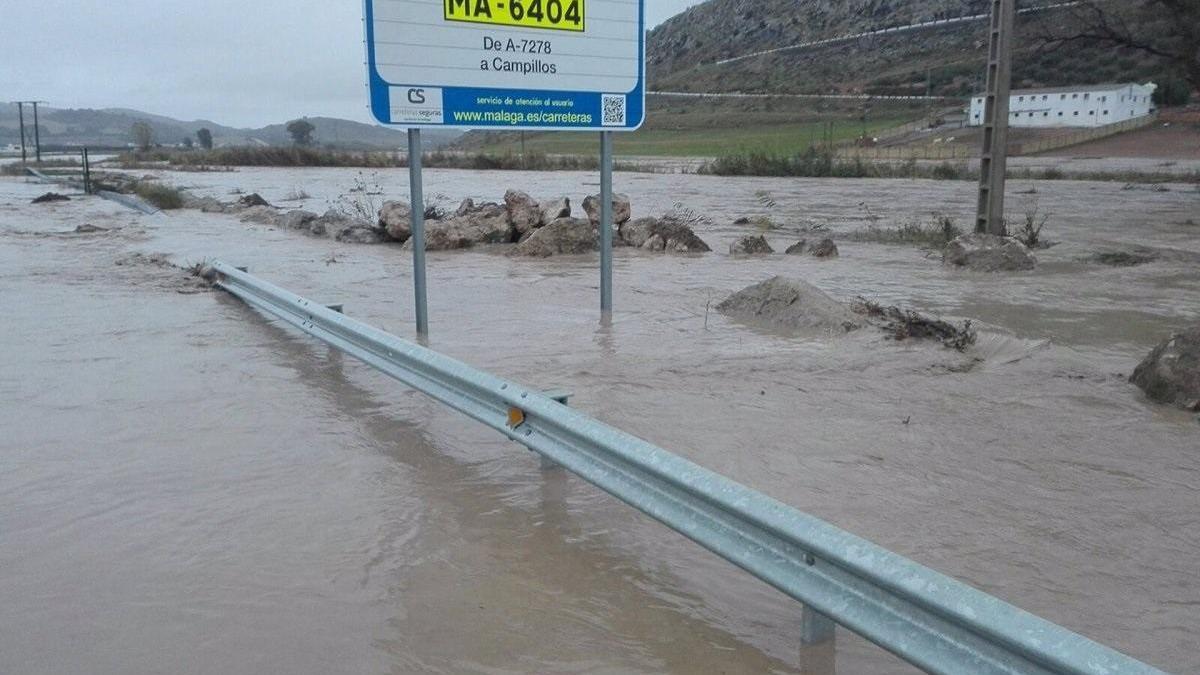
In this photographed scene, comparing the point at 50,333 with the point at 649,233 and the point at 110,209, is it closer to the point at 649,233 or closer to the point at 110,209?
the point at 649,233

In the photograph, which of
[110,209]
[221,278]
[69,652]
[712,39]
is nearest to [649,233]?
[221,278]

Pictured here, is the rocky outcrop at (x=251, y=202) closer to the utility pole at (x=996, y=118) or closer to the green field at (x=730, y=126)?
the utility pole at (x=996, y=118)

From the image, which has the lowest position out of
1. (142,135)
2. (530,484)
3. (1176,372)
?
(530,484)

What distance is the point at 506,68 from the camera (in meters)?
8.15

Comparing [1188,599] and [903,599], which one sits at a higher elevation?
[903,599]

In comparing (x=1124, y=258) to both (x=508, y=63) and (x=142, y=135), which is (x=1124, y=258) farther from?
(x=142, y=135)

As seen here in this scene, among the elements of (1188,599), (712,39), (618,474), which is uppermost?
(712,39)

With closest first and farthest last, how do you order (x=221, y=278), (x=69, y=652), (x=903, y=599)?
(x=903, y=599)
(x=69, y=652)
(x=221, y=278)

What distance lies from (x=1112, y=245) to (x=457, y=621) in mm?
14793

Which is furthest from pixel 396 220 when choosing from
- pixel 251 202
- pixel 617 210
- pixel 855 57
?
pixel 855 57

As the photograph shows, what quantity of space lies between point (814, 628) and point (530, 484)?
1.91 meters

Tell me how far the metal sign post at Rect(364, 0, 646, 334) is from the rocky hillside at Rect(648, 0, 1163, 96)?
90817 mm

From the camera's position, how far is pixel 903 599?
2.68 meters

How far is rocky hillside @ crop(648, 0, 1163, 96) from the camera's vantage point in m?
99.2
